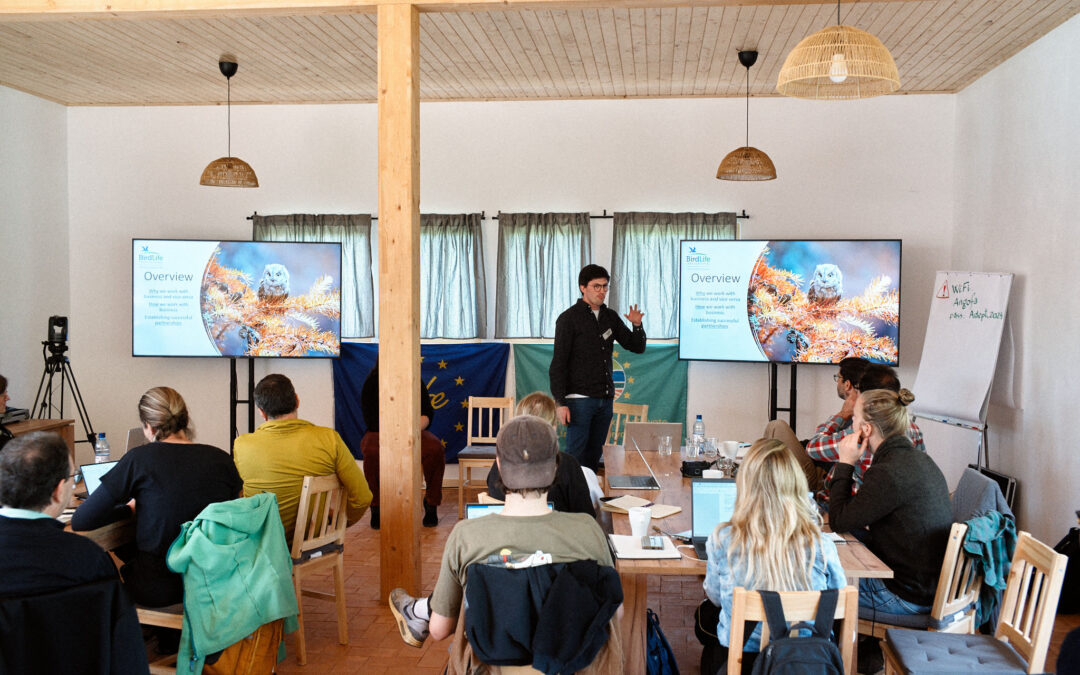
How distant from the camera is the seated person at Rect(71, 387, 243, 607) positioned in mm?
3111

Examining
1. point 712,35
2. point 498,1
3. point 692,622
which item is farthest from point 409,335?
point 712,35

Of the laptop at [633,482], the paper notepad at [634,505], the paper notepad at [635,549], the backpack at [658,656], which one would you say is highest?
the laptop at [633,482]

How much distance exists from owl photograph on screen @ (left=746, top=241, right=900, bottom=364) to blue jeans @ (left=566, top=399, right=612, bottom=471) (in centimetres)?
182

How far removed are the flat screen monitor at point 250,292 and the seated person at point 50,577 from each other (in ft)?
14.4

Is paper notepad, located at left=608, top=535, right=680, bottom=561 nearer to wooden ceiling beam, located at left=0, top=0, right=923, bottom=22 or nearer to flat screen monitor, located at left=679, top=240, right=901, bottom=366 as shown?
wooden ceiling beam, located at left=0, top=0, right=923, bottom=22

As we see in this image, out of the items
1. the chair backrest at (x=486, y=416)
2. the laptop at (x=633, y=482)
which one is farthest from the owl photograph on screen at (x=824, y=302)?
the laptop at (x=633, y=482)

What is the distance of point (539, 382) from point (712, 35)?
3.05m

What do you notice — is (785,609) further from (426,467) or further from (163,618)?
(426,467)

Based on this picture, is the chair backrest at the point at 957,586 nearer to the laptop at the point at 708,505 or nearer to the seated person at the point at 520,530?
the laptop at the point at 708,505

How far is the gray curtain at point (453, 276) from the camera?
7145 millimetres

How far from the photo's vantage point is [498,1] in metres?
4.05

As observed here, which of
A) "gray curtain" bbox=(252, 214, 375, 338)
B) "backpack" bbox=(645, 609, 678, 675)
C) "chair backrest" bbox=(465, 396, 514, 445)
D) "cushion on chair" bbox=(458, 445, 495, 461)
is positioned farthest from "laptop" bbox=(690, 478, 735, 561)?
"gray curtain" bbox=(252, 214, 375, 338)

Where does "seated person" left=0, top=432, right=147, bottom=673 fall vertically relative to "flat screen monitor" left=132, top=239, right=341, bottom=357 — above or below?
below

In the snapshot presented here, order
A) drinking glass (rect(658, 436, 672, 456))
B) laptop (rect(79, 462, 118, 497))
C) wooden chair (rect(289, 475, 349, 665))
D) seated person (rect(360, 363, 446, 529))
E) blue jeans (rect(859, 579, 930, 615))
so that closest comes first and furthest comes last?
blue jeans (rect(859, 579, 930, 615))
laptop (rect(79, 462, 118, 497))
wooden chair (rect(289, 475, 349, 665))
drinking glass (rect(658, 436, 672, 456))
seated person (rect(360, 363, 446, 529))
